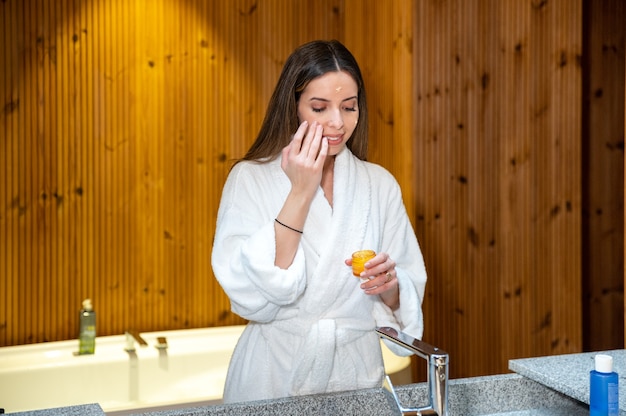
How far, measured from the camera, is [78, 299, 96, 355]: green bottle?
7.96 ft

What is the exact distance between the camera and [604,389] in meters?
1.08

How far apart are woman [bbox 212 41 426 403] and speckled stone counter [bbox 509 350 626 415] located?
203mm

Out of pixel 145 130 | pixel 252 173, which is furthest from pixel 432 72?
pixel 145 130

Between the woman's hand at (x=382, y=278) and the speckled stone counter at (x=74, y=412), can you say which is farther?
the woman's hand at (x=382, y=278)

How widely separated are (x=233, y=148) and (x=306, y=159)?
1.56m

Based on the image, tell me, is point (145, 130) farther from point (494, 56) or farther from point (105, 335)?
point (494, 56)

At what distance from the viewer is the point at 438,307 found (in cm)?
215

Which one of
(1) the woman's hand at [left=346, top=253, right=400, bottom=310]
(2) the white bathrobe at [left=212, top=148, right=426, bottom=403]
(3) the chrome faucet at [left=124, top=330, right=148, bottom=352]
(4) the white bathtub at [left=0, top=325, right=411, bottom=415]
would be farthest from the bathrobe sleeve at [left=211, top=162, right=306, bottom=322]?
(3) the chrome faucet at [left=124, top=330, right=148, bottom=352]

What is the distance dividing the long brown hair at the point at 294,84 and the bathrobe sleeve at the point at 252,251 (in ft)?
0.15

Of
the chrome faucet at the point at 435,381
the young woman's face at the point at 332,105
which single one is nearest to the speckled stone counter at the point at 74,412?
the chrome faucet at the point at 435,381

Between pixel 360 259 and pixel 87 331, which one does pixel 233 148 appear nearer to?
pixel 87 331

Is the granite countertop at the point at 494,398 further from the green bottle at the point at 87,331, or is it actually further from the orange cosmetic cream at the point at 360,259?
the green bottle at the point at 87,331

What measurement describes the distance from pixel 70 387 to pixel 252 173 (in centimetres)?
134

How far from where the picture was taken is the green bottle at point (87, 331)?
2.43 meters
